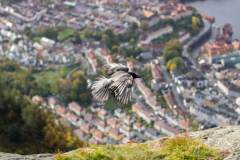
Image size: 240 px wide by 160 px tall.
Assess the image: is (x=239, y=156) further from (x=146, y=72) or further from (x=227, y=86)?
(x=146, y=72)

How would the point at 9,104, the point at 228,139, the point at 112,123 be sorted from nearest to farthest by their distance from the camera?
1. the point at 228,139
2. the point at 9,104
3. the point at 112,123

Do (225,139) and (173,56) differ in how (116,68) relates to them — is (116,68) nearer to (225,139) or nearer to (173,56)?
(225,139)

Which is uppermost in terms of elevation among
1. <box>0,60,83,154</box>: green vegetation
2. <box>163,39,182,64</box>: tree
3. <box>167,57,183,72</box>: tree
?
<box>163,39,182,64</box>: tree

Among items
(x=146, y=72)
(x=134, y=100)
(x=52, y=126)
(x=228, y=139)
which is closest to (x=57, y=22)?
(x=146, y=72)

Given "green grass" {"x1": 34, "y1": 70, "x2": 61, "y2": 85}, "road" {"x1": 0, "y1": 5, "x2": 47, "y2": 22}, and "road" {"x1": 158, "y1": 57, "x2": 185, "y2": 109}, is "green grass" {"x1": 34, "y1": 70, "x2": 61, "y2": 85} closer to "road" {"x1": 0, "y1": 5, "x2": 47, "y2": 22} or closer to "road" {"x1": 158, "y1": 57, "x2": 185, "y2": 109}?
"road" {"x1": 158, "y1": 57, "x2": 185, "y2": 109}

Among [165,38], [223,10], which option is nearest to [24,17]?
[165,38]

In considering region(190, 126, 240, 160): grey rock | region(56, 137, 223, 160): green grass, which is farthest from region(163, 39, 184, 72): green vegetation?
region(56, 137, 223, 160): green grass

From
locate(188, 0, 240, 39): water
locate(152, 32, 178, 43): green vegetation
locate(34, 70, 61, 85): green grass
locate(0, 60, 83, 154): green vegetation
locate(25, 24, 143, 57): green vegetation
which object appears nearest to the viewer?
locate(0, 60, 83, 154): green vegetation
